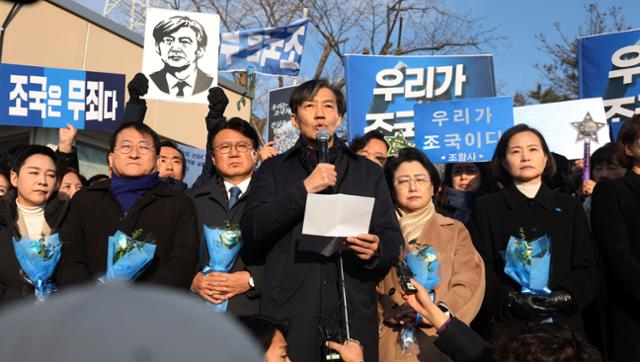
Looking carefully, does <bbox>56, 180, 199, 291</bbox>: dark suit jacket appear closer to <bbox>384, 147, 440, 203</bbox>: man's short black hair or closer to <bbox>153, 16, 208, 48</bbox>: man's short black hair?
<bbox>384, 147, 440, 203</bbox>: man's short black hair

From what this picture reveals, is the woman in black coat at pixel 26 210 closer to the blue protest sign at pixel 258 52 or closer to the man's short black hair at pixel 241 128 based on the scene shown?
the man's short black hair at pixel 241 128

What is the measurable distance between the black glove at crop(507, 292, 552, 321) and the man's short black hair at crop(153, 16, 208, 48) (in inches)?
162

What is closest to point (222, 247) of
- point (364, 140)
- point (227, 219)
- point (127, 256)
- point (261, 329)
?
point (227, 219)

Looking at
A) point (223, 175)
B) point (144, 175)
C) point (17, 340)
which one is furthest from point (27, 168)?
point (17, 340)

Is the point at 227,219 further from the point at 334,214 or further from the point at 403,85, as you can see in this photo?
the point at 403,85

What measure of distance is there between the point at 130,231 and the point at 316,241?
112 centimetres

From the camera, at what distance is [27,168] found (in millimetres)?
3990

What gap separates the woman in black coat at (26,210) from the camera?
12.4 ft

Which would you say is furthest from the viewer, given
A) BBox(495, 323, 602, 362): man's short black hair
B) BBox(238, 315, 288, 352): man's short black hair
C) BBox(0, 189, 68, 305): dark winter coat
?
BBox(0, 189, 68, 305): dark winter coat

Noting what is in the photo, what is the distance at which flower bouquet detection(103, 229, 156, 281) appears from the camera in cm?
338

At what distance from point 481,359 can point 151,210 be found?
6.21ft

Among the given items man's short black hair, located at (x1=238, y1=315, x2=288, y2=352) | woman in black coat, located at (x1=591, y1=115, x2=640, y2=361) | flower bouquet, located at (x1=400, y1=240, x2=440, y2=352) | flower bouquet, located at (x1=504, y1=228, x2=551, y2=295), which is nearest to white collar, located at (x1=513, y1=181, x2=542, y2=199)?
woman in black coat, located at (x1=591, y1=115, x2=640, y2=361)

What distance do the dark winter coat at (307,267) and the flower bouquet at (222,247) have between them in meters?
0.14

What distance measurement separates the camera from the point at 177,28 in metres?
6.50
